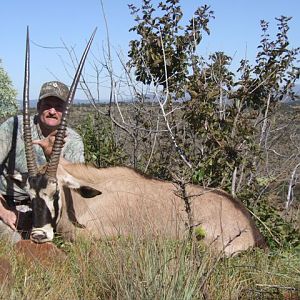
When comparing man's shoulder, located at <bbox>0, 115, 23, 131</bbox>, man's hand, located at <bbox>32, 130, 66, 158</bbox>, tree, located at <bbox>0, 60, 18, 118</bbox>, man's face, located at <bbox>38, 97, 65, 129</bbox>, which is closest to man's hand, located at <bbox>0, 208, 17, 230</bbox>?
man's hand, located at <bbox>32, 130, 66, 158</bbox>

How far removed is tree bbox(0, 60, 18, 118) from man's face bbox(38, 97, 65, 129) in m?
17.5

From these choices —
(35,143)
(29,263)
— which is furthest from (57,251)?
(35,143)

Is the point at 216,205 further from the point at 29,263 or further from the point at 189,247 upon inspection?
the point at 29,263

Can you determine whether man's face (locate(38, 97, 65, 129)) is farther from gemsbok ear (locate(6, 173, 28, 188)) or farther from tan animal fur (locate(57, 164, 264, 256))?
gemsbok ear (locate(6, 173, 28, 188))

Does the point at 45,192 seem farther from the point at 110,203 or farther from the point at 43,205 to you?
the point at 110,203

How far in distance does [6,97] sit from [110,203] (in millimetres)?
18901

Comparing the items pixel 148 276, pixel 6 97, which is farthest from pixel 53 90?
pixel 6 97

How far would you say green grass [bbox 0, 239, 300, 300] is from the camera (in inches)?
122

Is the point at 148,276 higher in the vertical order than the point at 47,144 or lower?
lower

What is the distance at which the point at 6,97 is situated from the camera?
898 inches

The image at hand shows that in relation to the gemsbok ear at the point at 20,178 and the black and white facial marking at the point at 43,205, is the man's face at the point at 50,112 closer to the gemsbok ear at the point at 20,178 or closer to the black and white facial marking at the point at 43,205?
the gemsbok ear at the point at 20,178

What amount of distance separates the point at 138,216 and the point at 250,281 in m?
1.32

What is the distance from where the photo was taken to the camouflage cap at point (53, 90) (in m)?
5.52

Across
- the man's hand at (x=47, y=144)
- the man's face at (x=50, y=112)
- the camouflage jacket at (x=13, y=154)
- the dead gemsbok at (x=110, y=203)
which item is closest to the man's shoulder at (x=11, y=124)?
the camouflage jacket at (x=13, y=154)
